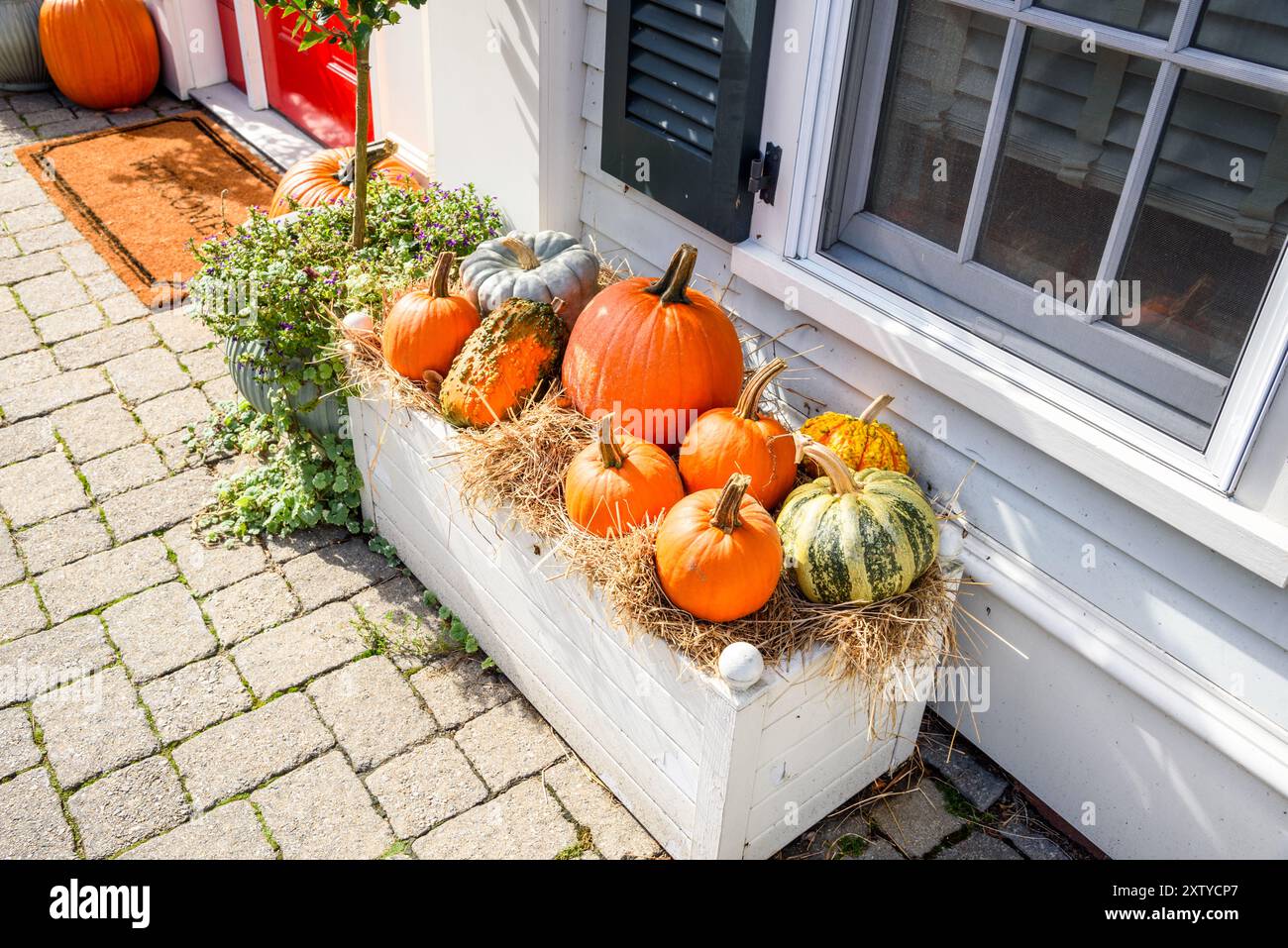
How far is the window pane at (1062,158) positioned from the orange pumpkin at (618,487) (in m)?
1.00

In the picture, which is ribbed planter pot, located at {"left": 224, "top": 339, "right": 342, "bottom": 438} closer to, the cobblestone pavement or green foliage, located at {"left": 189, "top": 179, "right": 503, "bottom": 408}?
green foliage, located at {"left": 189, "top": 179, "right": 503, "bottom": 408}

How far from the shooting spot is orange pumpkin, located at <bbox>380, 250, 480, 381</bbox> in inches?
123

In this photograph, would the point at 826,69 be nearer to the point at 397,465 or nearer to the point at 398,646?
the point at 397,465

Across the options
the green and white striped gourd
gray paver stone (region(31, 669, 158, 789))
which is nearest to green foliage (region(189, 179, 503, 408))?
gray paver stone (region(31, 669, 158, 789))

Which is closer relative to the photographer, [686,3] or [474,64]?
[686,3]

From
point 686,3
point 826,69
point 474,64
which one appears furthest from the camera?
point 474,64

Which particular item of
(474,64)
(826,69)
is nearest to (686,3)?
(826,69)

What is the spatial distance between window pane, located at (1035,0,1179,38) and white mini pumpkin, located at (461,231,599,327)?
5.12 ft

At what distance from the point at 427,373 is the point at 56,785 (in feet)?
4.96

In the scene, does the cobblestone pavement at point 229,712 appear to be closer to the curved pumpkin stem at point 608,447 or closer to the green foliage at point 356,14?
the curved pumpkin stem at point 608,447

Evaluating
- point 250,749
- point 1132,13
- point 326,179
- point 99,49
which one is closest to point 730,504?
point 1132,13

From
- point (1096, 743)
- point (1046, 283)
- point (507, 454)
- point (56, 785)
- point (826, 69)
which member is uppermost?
point (826, 69)

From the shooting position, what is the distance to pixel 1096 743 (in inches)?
109

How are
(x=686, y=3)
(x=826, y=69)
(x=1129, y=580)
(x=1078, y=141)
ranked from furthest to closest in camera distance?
(x=686, y=3) < (x=826, y=69) < (x=1129, y=580) < (x=1078, y=141)
